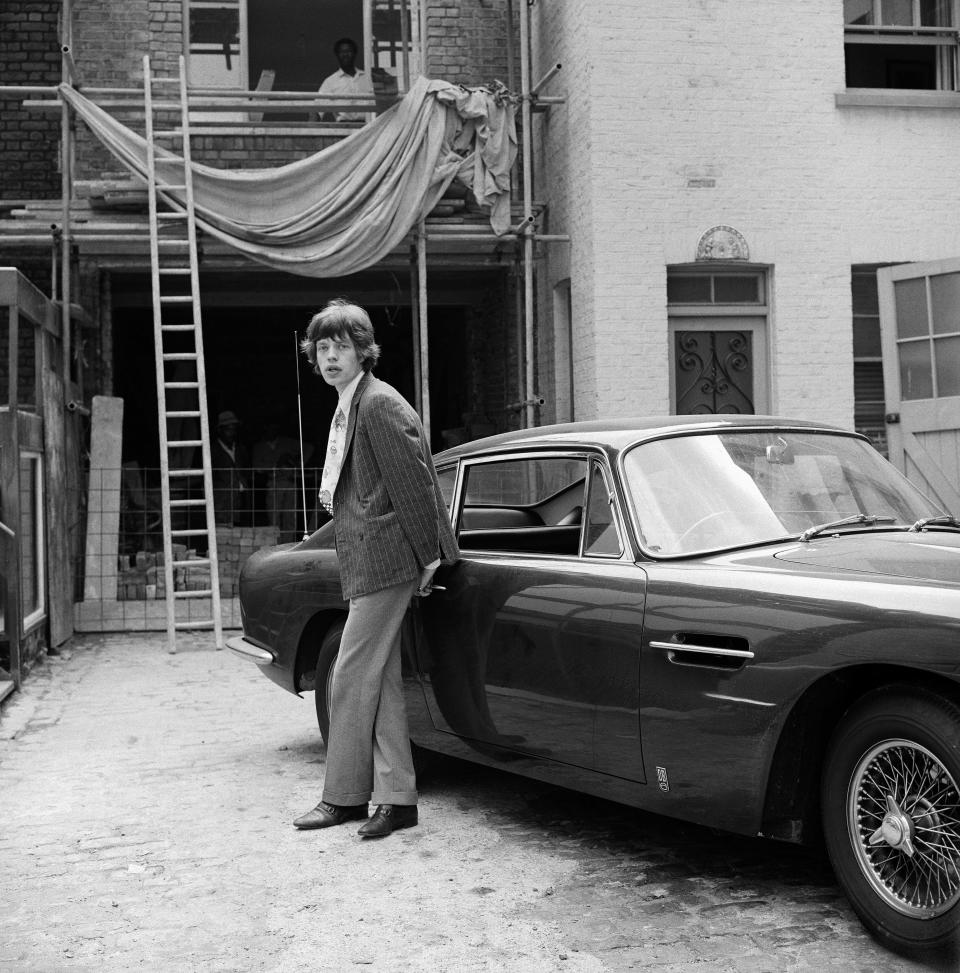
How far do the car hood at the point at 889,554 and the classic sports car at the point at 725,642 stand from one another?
0.01 meters

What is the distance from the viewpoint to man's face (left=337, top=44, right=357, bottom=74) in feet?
44.6

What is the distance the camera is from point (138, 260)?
41.0 ft

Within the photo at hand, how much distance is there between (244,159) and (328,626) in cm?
814

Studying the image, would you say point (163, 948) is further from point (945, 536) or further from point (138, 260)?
point (138, 260)

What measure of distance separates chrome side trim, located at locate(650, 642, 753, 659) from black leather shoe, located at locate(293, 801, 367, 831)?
5.45 feet

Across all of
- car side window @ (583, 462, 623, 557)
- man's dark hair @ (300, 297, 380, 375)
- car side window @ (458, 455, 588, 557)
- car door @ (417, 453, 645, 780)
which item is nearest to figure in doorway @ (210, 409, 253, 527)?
car side window @ (458, 455, 588, 557)

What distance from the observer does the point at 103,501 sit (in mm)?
11828

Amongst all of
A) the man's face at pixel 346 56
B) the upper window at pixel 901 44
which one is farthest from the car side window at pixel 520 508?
the man's face at pixel 346 56

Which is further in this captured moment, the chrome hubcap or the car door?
the car door

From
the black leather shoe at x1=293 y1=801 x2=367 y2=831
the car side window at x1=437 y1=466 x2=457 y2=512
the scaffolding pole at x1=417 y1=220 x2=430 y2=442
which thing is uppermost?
the scaffolding pole at x1=417 y1=220 x2=430 y2=442

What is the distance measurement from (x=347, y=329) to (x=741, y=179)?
7.25m

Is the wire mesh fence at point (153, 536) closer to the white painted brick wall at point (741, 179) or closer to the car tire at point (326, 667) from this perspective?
the white painted brick wall at point (741, 179)

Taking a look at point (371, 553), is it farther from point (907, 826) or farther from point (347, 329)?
point (907, 826)

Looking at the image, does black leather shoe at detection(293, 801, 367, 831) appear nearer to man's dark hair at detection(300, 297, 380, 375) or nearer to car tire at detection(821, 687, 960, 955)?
man's dark hair at detection(300, 297, 380, 375)
